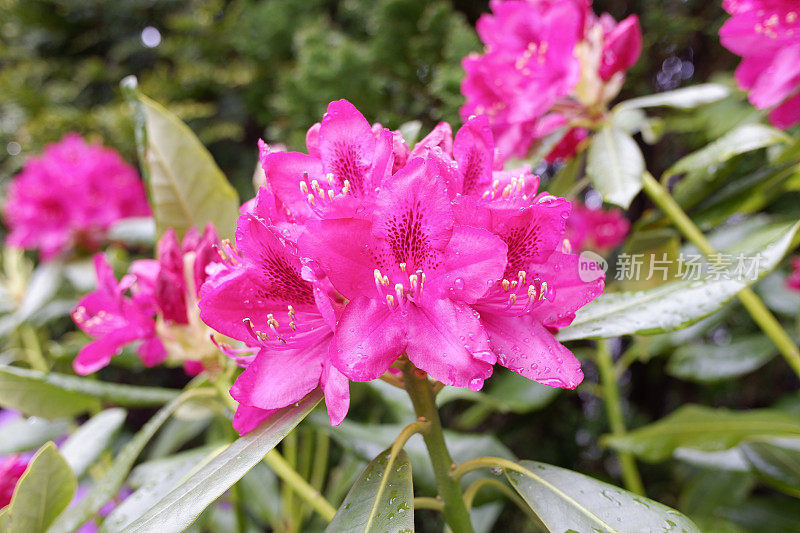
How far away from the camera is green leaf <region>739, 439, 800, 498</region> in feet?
3.19

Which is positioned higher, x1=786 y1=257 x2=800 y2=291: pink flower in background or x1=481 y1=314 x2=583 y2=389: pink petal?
x1=481 y1=314 x2=583 y2=389: pink petal

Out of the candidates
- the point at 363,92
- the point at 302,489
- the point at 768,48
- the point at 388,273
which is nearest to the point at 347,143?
the point at 388,273

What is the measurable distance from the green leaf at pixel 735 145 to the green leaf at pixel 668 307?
213 mm

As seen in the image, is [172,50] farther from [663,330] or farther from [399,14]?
[663,330]

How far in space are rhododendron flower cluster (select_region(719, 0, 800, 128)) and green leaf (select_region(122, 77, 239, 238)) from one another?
2.68 feet

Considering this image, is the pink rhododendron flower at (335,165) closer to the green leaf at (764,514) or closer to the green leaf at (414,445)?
the green leaf at (414,445)

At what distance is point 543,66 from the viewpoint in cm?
90

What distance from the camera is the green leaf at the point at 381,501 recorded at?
1.62 ft

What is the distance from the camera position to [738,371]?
50.3 inches

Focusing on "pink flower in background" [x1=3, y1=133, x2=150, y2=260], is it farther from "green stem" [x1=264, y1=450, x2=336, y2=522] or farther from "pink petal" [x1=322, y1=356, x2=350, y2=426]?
"pink petal" [x1=322, y1=356, x2=350, y2=426]

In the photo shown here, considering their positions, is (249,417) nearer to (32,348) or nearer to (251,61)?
(32,348)

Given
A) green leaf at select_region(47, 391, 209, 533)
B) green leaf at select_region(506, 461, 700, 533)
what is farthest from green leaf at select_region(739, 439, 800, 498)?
green leaf at select_region(47, 391, 209, 533)

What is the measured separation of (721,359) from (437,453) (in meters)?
1.03

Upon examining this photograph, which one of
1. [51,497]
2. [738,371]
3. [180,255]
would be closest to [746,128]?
[738,371]
